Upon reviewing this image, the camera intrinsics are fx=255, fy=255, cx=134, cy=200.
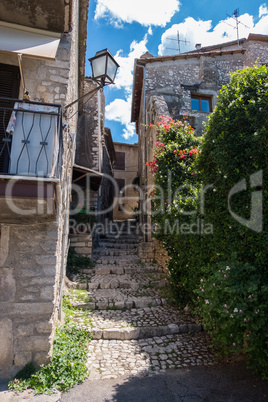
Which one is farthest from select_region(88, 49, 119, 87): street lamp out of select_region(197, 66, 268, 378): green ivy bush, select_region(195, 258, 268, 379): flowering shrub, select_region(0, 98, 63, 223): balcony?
select_region(195, 258, 268, 379): flowering shrub

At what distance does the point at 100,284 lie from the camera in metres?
6.48

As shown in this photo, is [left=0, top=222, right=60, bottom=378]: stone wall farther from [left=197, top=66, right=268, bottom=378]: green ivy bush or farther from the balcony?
[left=197, top=66, right=268, bottom=378]: green ivy bush

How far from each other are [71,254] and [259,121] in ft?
21.7

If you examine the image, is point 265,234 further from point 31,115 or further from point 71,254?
point 71,254

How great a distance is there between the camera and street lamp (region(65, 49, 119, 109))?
410 centimetres

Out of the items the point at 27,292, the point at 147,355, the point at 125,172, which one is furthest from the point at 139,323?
the point at 125,172

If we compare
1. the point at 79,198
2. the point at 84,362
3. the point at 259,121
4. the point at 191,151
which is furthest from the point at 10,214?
the point at 79,198

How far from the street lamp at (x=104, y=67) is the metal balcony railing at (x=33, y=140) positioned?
1103 millimetres

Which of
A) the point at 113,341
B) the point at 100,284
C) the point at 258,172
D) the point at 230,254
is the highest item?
the point at 258,172

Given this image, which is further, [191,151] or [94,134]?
[94,134]

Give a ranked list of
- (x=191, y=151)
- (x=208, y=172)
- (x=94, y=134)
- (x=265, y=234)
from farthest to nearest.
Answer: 1. (x=94, y=134)
2. (x=191, y=151)
3. (x=208, y=172)
4. (x=265, y=234)

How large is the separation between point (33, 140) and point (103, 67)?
5.77 ft

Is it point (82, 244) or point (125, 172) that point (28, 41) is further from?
point (125, 172)

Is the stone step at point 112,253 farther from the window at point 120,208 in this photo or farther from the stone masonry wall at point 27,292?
the window at point 120,208
